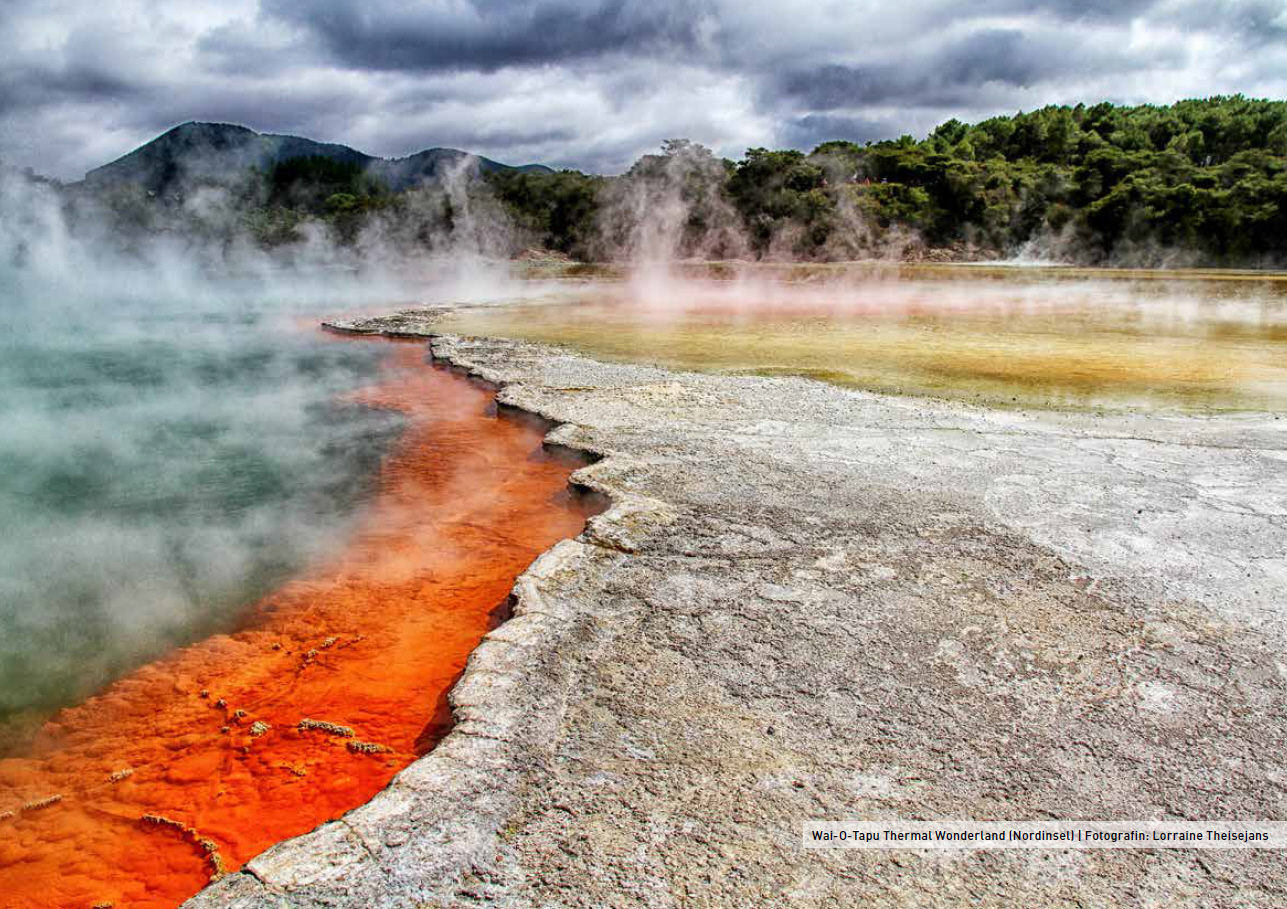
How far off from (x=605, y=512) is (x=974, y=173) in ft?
135

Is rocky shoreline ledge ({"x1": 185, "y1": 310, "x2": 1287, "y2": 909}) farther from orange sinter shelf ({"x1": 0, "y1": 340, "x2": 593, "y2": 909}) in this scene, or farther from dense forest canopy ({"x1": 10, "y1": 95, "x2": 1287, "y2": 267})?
dense forest canopy ({"x1": 10, "y1": 95, "x2": 1287, "y2": 267})

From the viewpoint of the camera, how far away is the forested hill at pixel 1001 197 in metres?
32.5

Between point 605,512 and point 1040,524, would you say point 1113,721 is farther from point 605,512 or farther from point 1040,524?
point 605,512

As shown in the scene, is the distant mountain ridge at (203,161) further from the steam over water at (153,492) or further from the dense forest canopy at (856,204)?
the steam over water at (153,492)

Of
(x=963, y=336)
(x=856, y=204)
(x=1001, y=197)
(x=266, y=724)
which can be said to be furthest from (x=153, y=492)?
(x=1001, y=197)

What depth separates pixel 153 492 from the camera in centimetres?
530

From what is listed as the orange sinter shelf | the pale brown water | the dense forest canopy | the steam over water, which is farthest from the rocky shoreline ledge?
the dense forest canopy

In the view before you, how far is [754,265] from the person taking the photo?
33094 millimetres

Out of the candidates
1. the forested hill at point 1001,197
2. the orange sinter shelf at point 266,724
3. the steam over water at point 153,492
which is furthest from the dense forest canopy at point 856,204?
the orange sinter shelf at point 266,724

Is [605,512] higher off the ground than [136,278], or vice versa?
[136,278]

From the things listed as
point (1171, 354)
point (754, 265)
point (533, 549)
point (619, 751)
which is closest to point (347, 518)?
point (533, 549)

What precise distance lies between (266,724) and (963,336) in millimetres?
10176

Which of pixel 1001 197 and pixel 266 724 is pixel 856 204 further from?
pixel 266 724

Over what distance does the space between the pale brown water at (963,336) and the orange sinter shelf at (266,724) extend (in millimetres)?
4308
